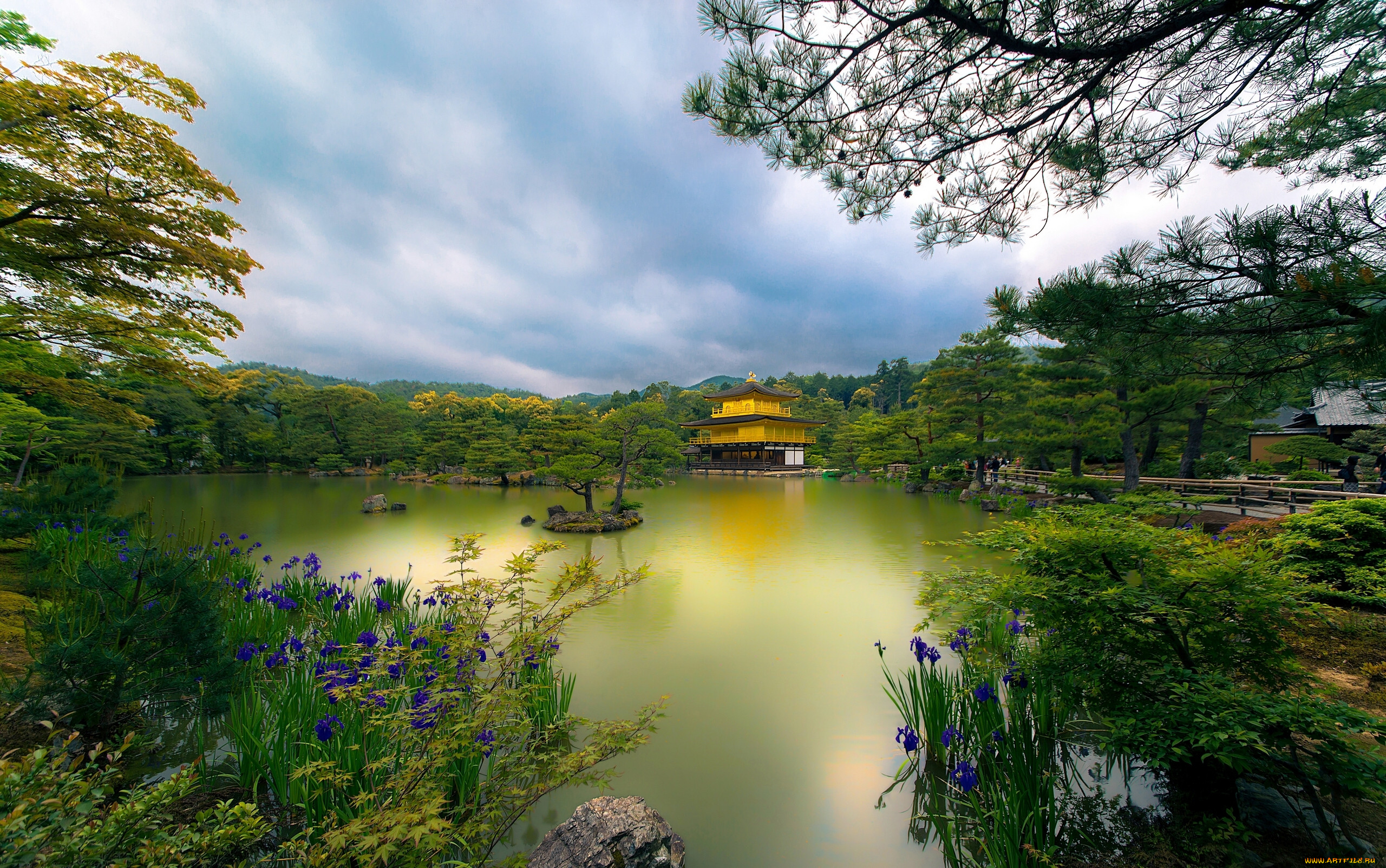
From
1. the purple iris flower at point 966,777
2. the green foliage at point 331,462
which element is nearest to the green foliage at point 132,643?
the purple iris flower at point 966,777

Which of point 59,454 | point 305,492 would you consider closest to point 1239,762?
point 305,492

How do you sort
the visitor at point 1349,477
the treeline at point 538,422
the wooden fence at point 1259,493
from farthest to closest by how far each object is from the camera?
the visitor at point 1349,477 → the treeline at point 538,422 → the wooden fence at point 1259,493

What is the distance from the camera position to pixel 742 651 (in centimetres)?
365

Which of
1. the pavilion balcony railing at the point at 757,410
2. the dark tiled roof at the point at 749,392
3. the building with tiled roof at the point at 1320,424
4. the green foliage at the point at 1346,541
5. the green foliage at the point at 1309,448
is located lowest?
the green foliage at the point at 1346,541

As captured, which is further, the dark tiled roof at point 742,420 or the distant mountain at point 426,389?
the distant mountain at point 426,389

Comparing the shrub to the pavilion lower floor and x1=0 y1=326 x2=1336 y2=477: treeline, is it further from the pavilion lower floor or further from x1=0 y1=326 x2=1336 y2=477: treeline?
the pavilion lower floor

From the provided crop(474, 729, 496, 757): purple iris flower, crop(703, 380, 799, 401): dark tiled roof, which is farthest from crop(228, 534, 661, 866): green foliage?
crop(703, 380, 799, 401): dark tiled roof

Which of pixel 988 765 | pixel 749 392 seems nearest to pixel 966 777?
pixel 988 765

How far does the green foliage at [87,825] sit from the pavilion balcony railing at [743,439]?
2358 cm

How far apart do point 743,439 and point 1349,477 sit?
1861 cm

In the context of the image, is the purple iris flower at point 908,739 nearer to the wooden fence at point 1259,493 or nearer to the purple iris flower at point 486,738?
the purple iris flower at point 486,738

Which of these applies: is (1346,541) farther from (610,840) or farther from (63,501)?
(63,501)

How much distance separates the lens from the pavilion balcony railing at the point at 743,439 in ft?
80.1

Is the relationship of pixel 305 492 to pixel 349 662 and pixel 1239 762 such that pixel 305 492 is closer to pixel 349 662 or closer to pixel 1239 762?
pixel 349 662
